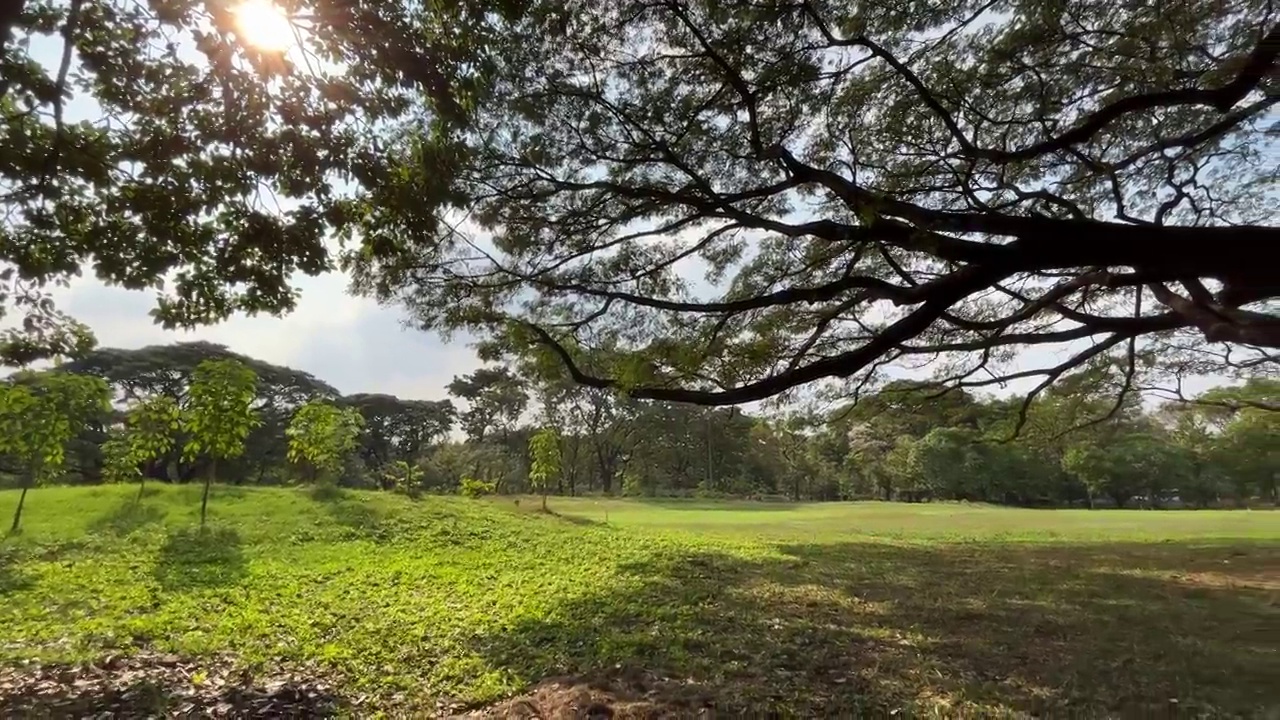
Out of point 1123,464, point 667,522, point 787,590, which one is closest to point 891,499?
point 1123,464

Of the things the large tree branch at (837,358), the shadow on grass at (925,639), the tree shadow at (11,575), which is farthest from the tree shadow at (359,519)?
the large tree branch at (837,358)

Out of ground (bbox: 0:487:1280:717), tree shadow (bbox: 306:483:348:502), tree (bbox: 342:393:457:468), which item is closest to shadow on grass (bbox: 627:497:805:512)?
tree (bbox: 342:393:457:468)

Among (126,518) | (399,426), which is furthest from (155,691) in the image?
(399,426)

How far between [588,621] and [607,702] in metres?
2.01

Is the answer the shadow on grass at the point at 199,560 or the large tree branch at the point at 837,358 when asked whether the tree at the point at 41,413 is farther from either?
the large tree branch at the point at 837,358

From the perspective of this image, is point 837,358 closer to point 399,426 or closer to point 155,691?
point 155,691

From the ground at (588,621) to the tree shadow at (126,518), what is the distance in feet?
0.20

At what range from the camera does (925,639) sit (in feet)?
15.4

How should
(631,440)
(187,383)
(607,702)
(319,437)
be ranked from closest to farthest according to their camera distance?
1. (607,702)
2. (319,437)
3. (187,383)
4. (631,440)

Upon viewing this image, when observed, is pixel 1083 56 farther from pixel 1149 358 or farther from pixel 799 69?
pixel 1149 358

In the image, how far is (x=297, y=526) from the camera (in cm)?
1002

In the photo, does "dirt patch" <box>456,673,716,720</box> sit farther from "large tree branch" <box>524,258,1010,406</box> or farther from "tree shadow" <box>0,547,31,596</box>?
"tree shadow" <box>0,547,31,596</box>

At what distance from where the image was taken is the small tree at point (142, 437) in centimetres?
1113

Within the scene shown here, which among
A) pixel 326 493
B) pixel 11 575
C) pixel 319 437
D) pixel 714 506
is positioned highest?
pixel 319 437
